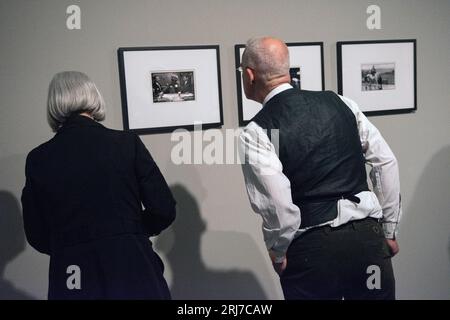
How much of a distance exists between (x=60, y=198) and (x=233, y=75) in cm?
99

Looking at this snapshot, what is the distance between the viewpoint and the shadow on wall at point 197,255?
1.89 m

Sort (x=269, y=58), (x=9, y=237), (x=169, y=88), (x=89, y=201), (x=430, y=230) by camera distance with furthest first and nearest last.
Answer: (x=430, y=230)
(x=169, y=88)
(x=9, y=237)
(x=269, y=58)
(x=89, y=201)

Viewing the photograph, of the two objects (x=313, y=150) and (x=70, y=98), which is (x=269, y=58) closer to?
(x=313, y=150)

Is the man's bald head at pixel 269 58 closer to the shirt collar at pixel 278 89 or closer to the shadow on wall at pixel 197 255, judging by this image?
the shirt collar at pixel 278 89

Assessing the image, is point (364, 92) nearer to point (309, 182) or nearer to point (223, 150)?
point (223, 150)

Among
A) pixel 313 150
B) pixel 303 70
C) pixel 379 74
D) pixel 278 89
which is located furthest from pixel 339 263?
pixel 379 74

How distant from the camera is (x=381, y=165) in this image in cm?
147

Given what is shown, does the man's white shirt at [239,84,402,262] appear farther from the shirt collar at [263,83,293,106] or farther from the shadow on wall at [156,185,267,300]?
the shadow on wall at [156,185,267,300]

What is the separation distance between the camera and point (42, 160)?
1.24 meters

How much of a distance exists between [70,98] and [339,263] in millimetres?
963

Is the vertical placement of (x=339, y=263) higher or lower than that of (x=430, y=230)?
higher

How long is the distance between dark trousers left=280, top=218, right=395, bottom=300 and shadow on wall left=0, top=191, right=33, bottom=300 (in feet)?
3.59

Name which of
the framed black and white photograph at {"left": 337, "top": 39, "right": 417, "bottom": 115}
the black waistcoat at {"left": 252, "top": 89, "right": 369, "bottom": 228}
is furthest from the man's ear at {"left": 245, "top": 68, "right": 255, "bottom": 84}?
the framed black and white photograph at {"left": 337, "top": 39, "right": 417, "bottom": 115}
